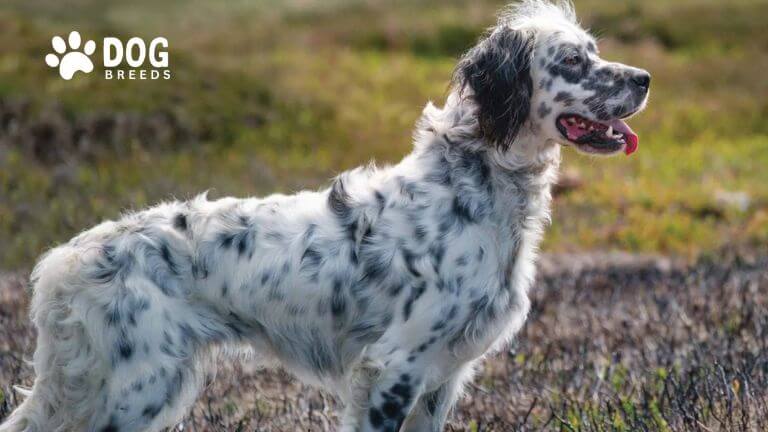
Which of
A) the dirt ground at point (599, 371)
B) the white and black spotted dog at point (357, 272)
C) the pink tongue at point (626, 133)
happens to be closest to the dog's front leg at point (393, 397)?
the white and black spotted dog at point (357, 272)

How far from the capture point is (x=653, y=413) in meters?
5.17

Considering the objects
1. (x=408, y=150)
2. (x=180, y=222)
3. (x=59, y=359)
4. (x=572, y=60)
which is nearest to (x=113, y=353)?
(x=59, y=359)

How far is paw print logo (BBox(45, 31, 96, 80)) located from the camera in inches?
637

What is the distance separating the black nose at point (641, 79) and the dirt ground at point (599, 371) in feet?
4.26

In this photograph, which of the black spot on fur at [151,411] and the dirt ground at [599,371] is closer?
the black spot on fur at [151,411]

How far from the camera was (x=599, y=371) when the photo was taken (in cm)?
611

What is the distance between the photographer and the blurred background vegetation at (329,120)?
12273mm

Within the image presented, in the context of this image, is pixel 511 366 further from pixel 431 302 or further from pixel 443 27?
pixel 443 27

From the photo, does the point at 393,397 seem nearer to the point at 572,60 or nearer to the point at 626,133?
the point at 626,133

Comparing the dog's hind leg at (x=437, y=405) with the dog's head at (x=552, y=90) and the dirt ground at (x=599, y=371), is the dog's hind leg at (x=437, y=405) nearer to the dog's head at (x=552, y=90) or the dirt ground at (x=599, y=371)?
the dirt ground at (x=599, y=371)

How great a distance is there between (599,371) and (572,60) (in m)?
1.93

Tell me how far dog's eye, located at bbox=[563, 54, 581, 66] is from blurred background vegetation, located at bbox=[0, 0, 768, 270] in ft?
17.0

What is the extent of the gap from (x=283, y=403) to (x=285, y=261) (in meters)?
1.19

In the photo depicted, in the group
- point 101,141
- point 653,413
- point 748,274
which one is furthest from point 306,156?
point 653,413
